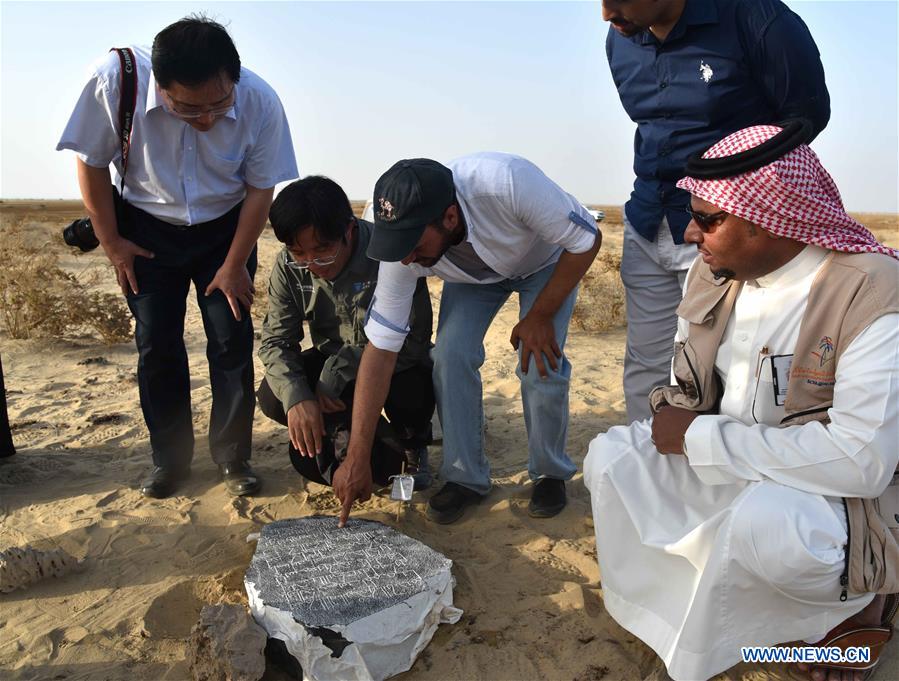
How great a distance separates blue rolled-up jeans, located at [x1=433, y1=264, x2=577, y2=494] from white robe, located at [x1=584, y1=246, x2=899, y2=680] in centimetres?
72

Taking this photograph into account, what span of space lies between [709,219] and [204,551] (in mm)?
2259

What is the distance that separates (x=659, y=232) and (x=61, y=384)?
13.6 feet

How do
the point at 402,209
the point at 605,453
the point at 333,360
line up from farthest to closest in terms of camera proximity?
the point at 333,360, the point at 402,209, the point at 605,453

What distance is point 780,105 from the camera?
9.34ft

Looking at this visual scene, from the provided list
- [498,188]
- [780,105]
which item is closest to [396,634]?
[498,188]

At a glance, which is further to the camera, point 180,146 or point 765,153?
point 180,146

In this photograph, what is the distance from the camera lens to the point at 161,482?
12.0 feet

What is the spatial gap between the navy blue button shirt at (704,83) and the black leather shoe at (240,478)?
6.77ft

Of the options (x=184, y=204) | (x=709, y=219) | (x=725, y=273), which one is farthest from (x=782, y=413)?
(x=184, y=204)

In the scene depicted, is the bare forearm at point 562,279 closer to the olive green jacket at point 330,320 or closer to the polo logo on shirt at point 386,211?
the olive green jacket at point 330,320

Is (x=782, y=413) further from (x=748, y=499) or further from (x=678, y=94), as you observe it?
(x=678, y=94)

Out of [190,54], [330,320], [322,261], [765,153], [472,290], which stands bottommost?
[330,320]

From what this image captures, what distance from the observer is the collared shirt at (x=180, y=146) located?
10.3 ft

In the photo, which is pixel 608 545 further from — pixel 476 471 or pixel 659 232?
pixel 659 232
